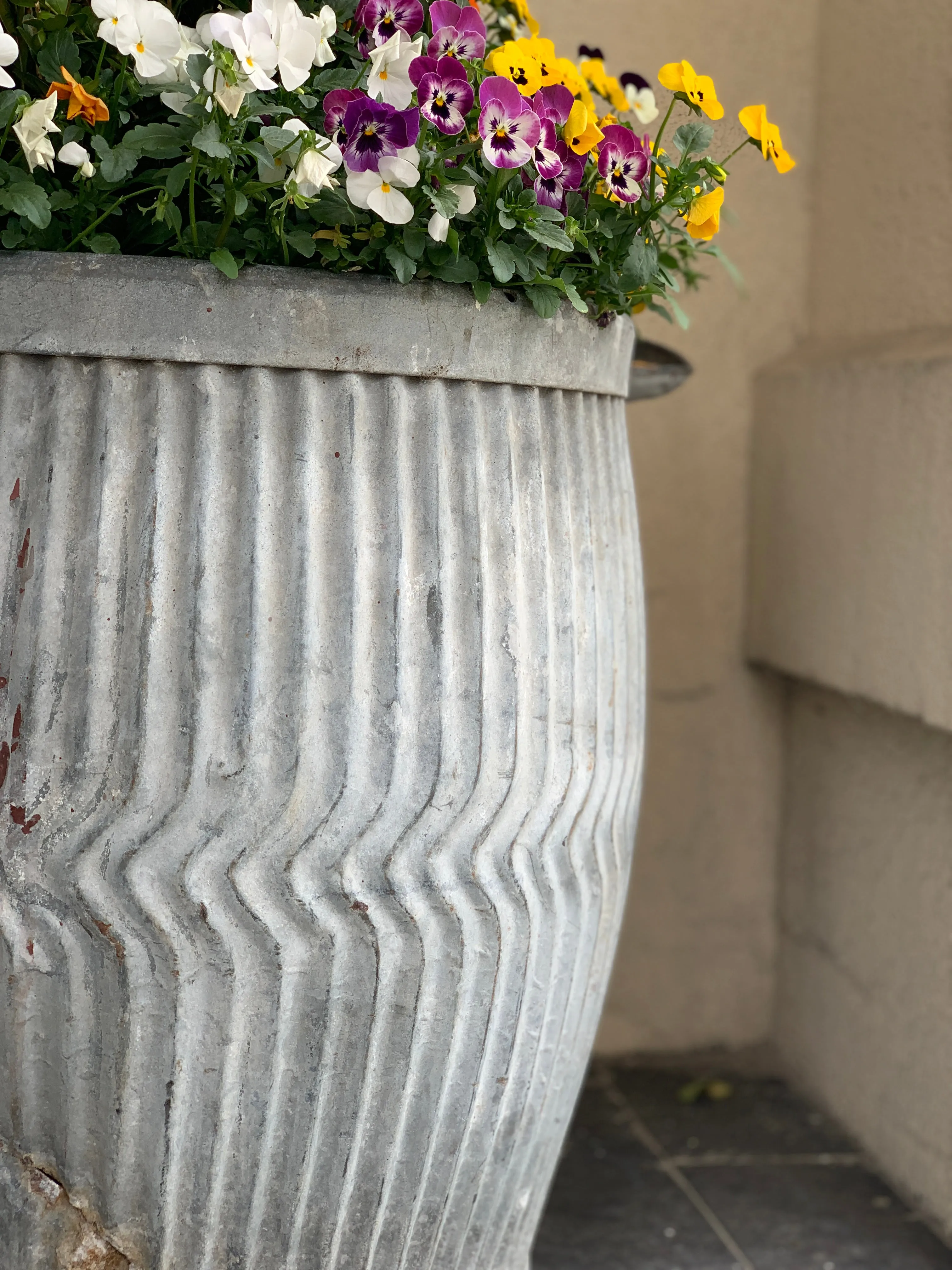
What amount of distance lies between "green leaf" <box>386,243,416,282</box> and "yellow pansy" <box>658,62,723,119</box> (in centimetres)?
23

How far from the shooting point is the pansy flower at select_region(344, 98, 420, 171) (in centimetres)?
78

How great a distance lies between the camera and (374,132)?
31.2 inches

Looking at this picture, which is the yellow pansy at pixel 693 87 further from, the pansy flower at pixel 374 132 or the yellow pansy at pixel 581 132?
the pansy flower at pixel 374 132

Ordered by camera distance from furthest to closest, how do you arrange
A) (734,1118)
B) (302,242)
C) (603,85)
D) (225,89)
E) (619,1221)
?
(734,1118)
(619,1221)
(603,85)
(302,242)
(225,89)

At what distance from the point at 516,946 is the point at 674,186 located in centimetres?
56

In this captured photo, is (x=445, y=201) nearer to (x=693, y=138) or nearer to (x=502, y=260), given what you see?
(x=502, y=260)

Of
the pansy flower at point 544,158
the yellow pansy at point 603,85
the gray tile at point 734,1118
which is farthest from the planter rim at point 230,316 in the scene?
the gray tile at point 734,1118

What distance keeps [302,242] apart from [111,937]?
49 centimetres

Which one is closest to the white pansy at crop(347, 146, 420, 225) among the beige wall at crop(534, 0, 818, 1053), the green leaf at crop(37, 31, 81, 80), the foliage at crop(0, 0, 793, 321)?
the foliage at crop(0, 0, 793, 321)

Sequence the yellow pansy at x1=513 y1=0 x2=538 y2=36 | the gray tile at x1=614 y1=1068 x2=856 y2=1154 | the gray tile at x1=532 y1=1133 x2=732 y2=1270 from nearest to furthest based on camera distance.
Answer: the yellow pansy at x1=513 y1=0 x2=538 y2=36, the gray tile at x1=532 y1=1133 x2=732 y2=1270, the gray tile at x1=614 y1=1068 x2=856 y2=1154

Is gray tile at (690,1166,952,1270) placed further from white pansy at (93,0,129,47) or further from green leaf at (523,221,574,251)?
white pansy at (93,0,129,47)

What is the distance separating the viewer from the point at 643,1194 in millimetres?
1480

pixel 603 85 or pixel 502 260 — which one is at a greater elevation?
pixel 603 85

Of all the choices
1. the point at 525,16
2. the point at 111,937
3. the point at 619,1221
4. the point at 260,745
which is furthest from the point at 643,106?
the point at 619,1221
